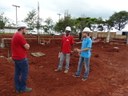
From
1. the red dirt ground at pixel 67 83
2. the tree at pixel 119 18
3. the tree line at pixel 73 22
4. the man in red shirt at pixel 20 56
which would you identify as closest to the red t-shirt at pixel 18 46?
the man in red shirt at pixel 20 56

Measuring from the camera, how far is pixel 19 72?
7.26 meters

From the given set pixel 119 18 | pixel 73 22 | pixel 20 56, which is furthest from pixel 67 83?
pixel 119 18

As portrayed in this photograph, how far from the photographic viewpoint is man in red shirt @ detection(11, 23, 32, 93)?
6.92 meters

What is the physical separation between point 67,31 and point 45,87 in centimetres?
253

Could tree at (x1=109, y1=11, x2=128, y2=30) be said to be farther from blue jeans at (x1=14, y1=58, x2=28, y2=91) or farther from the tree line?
blue jeans at (x1=14, y1=58, x2=28, y2=91)

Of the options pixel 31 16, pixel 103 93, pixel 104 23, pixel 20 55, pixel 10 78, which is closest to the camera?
pixel 20 55

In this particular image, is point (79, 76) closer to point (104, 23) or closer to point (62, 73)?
point (62, 73)

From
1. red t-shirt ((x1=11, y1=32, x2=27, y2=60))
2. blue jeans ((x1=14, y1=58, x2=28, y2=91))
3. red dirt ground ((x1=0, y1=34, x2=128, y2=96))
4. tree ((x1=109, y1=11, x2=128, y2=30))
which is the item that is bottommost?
red dirt ground ((x1=0, y1=34, x2=128, y2=96))

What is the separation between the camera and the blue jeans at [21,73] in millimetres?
7079

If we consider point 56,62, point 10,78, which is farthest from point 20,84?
point 56,62

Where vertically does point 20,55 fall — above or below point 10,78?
above

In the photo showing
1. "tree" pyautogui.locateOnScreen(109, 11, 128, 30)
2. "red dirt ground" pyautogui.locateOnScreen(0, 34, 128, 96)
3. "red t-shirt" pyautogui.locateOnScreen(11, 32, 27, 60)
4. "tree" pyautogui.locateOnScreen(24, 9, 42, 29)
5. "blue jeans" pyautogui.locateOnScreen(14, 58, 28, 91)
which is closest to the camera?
"red t-shirt" pyautogui.locateOnScreen(11, 32, 27, 60)

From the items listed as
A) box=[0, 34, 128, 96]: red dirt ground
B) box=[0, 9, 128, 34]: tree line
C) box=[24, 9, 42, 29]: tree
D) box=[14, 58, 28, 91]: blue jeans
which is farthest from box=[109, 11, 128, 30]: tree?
box=[14, 58, 28, 91]: blue jeans

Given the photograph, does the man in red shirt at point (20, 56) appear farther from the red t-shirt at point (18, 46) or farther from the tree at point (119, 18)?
the tree at point (119, 18)
